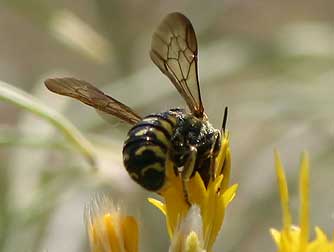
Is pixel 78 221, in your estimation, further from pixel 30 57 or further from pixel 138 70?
pixel 30 57

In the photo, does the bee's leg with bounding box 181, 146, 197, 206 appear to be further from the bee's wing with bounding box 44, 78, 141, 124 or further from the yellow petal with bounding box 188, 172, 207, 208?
the bee's wing with bounding box 44, 78, 141, 124

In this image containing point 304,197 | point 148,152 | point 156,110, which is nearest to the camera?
point 304,197

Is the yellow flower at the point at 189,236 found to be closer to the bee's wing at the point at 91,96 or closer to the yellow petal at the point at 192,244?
the yellow petal at the point at 192,244

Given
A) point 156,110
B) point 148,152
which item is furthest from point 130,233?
point 156,110

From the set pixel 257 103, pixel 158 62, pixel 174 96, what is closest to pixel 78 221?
pixel 174 96

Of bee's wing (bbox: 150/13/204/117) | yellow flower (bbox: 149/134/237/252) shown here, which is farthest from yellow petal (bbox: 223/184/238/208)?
bee's wing (bbox: 150/13/204/117)

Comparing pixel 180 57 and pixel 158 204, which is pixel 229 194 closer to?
pixel 158 204
